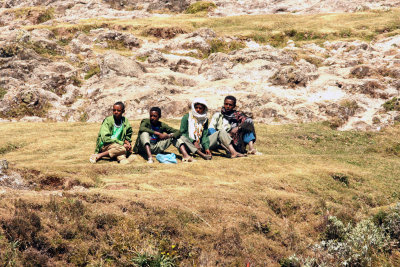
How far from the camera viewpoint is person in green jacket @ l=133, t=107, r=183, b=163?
1340 cm

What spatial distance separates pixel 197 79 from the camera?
35438 mm

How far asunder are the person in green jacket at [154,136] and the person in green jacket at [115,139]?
0.62 metres

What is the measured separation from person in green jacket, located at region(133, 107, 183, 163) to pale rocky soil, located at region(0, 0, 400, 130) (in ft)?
42.8

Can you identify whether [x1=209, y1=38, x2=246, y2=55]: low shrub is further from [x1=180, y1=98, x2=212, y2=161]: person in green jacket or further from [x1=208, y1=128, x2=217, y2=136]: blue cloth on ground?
[x1=180, y1=98, x2=212, y2=161]: person in green jacket

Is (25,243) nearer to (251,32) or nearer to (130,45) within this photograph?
(130,45)

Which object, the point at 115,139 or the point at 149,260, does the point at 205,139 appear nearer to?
the point at 115,139

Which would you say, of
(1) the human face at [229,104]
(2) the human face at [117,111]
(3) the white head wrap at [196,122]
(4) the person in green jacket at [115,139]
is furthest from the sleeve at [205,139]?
(2) the human face at [117,111]

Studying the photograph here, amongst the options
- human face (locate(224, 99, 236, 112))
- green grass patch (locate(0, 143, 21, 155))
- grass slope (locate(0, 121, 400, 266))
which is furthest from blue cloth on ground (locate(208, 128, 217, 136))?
green grass patch (locate(0, 143, 21, 155))

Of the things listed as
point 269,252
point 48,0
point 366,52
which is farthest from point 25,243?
point 48,0

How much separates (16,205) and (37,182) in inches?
116

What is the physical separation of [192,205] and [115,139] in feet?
21.2

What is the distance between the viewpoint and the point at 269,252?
275 inches

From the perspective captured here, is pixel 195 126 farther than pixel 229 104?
No

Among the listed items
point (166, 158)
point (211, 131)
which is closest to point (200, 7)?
point (211, 131)
